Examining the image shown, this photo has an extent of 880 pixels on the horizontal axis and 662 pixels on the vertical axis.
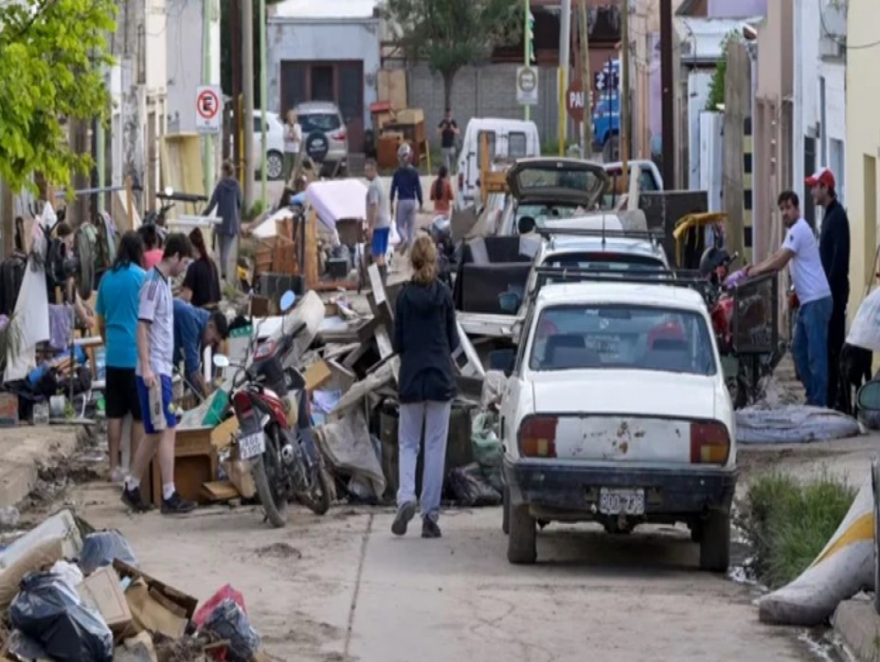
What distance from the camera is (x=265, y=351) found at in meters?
14.7

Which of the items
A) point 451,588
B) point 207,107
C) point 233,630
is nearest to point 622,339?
point 451,588

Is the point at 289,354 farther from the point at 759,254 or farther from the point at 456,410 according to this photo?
the point at 759,254

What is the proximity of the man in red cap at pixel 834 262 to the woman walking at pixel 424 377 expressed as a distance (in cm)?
618

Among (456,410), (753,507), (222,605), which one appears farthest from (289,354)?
(222,605)

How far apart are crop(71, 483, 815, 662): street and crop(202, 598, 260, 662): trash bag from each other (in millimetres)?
450

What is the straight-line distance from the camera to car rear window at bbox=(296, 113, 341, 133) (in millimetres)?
61469

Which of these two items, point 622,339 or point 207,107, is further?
point 207,107

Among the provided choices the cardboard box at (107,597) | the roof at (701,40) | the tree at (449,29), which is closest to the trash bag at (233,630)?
the cardboard box at (107,597)

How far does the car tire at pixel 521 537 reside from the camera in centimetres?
1220

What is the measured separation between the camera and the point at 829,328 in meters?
19.1

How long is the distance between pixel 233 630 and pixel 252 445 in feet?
15.4

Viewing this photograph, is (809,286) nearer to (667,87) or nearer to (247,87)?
(667,87)

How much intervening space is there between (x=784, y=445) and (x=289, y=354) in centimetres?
465

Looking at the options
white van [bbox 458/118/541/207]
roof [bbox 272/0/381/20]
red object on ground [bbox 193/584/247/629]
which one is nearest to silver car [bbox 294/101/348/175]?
roof [bbox 272/0/381/20]
